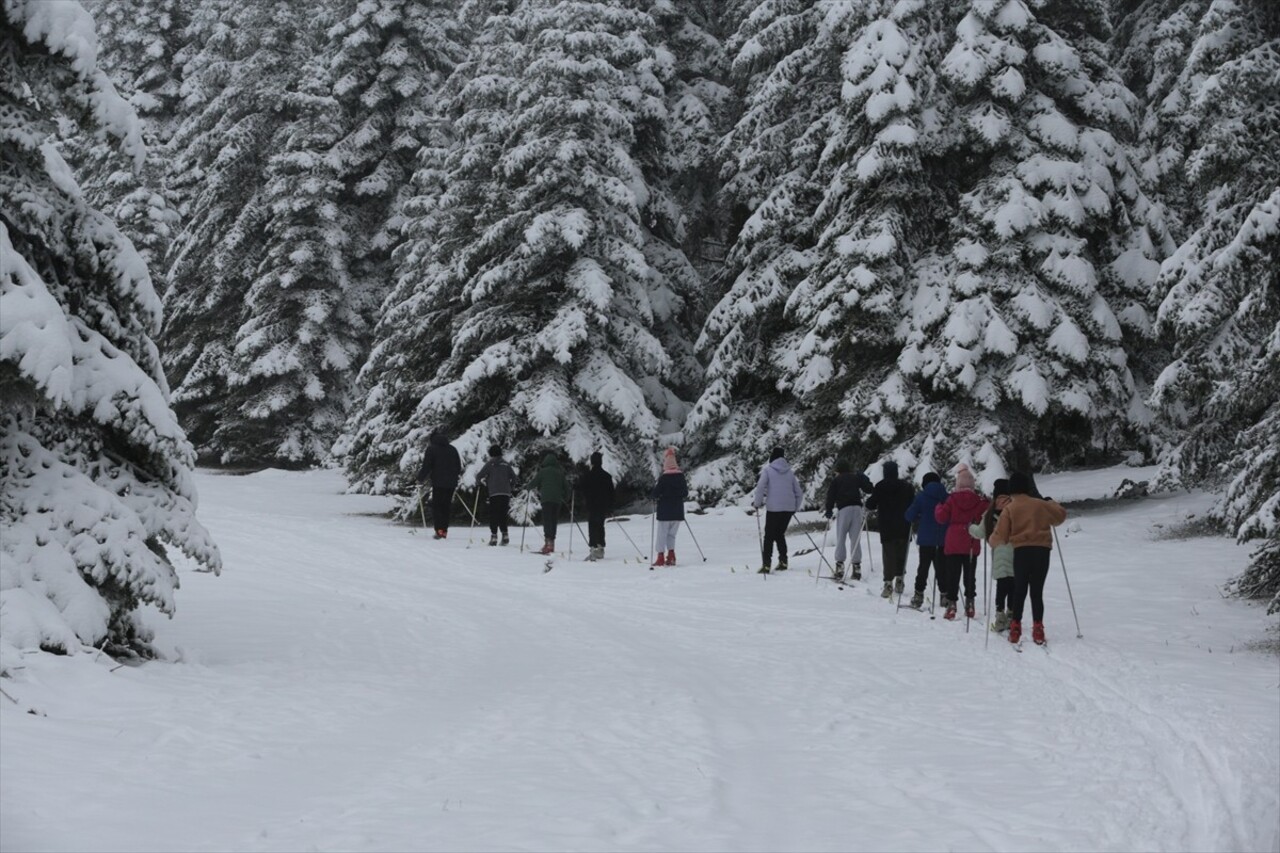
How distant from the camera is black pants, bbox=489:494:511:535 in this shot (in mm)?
20844

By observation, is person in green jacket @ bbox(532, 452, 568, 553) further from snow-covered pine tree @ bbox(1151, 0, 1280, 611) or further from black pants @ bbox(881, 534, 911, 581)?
snow-covered pine tree @ bbox(1151, 0, 1280, 611)

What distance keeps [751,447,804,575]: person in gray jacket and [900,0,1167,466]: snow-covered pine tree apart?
9.21ft

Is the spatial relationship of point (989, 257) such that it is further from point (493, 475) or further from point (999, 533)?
point (493, 475)

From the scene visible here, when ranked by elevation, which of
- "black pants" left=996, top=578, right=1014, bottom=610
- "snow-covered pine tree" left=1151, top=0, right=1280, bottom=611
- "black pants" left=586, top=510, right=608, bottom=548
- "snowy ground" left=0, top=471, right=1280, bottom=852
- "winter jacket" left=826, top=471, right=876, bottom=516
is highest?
"snow-covered pine tree" left=1151, top=0, right=1280, bottom=611

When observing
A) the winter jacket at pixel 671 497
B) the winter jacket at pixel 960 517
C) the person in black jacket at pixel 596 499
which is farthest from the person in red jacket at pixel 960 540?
the person in black jacket at pixel 596 499

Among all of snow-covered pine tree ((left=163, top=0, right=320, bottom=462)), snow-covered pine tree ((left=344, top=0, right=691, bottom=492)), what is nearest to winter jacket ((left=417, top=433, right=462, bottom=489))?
snow-covered pine tree ((left=344, top=0, right=691, bottom=492))

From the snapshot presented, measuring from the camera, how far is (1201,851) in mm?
5703

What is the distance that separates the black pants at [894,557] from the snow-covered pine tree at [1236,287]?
3.83m

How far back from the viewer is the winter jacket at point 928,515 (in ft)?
45.4

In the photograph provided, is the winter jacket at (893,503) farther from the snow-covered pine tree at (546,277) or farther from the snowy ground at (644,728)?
the snow-covered pine tree at (546,277)

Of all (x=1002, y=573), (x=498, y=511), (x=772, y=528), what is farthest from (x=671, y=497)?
(x=1002, y=573)

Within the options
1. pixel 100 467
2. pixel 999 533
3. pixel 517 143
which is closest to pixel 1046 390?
pixel 999 533

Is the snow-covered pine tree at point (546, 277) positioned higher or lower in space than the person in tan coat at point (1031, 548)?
higher

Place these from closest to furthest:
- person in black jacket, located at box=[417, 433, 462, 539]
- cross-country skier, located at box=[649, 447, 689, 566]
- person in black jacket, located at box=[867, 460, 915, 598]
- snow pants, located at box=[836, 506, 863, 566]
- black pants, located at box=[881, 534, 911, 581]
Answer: person in black jacket, located at box=[867, 460, 915, 598]
black pants, located at box=[881, 534, 911, 581]
snow pants, located at box=[836, 506, 863, 566]
cross-country skier, located at box=[649, 447, 689, 566]
person in black jacket, located at box=[417, 433, 462, 539]
